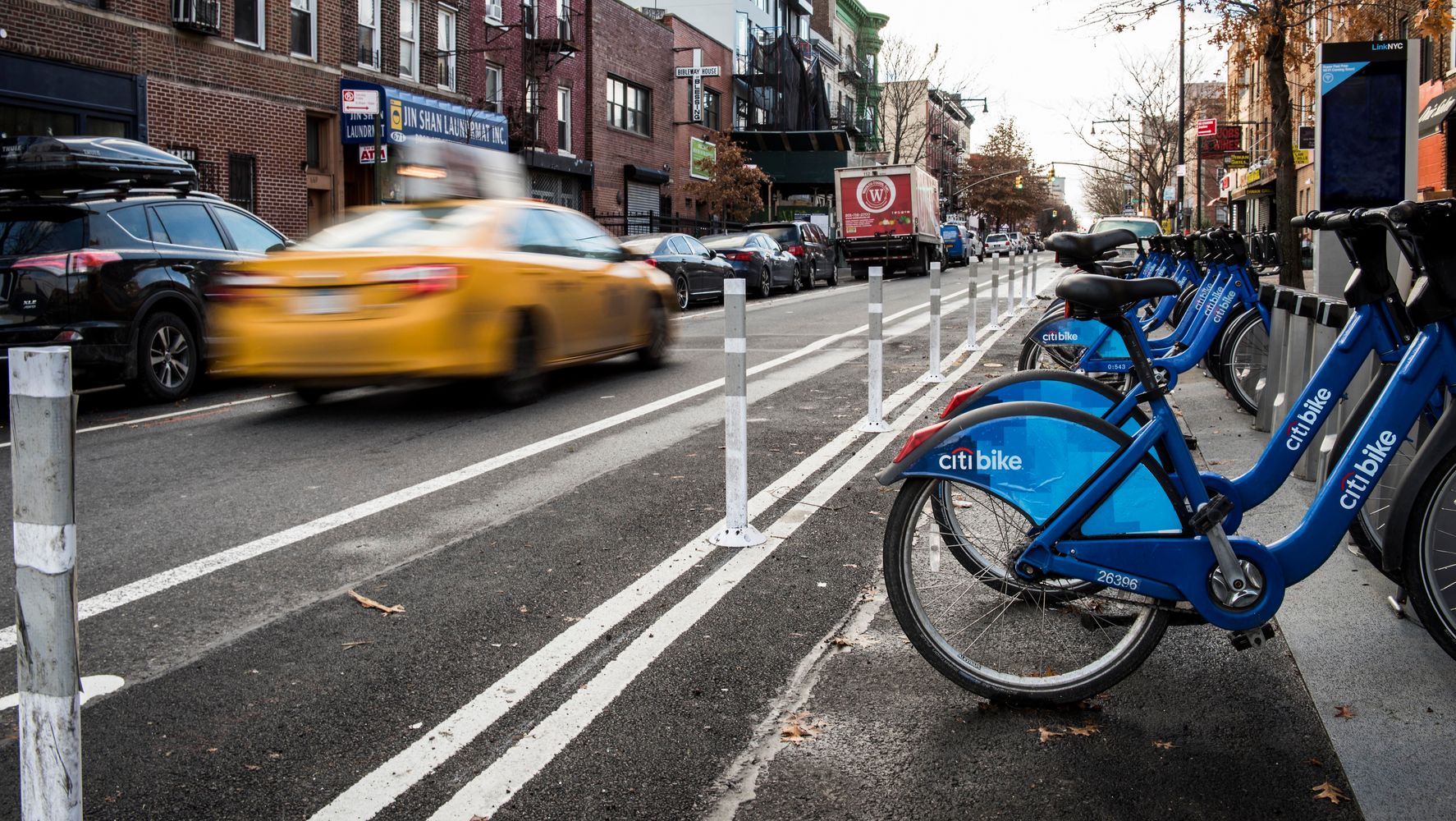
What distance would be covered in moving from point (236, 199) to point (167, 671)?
69.6 feet

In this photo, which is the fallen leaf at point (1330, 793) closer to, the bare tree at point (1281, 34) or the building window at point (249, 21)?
the bare tree at point (1281, 34)

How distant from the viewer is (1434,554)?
3.51 m

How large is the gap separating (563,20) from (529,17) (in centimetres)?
193

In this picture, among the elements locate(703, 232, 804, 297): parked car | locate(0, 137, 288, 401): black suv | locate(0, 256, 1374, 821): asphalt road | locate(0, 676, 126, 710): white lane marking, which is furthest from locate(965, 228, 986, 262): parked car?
locate(0, 676, 126, 710): white lane marking

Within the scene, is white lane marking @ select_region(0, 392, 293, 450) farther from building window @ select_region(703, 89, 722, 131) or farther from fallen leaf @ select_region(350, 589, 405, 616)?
building window @ select_region(703, 89, 722, 131)

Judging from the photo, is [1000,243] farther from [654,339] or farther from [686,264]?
[654,339]

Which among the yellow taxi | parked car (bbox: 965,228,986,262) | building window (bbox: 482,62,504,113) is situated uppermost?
building window (bbox: 482,62,504,113)

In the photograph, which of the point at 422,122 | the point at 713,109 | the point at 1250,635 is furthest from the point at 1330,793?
the point at 713,109

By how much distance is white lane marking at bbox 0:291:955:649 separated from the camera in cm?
497

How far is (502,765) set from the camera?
11.2ft

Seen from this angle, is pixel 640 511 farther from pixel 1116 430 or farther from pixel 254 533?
pixel 1116 430

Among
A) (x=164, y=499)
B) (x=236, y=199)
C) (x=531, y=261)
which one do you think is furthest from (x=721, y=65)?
(x=164, y=499)

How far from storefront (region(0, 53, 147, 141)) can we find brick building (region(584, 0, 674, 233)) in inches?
693

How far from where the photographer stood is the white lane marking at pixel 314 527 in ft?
16.3
